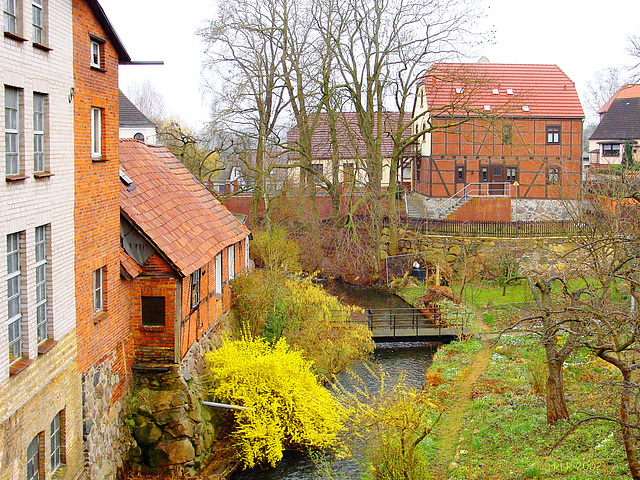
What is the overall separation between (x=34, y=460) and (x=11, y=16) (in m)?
5.90

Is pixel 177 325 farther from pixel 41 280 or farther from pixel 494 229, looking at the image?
pixel 494 229

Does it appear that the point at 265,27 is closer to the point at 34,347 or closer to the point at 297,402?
the point at 297,402

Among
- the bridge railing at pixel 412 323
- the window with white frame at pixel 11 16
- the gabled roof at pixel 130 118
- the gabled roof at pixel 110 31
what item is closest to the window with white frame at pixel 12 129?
the window with white frame at pixel 11 16

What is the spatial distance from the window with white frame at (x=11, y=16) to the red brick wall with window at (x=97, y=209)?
1937mm

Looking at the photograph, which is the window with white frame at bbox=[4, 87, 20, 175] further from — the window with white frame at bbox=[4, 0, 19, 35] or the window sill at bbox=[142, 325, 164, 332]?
the window sill at bbox=[142, 325, 164, 332]

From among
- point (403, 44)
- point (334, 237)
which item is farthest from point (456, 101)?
point (334, 237)

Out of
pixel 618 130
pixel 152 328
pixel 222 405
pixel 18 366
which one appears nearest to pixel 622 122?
pixel 618 130

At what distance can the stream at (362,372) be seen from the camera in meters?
14.7

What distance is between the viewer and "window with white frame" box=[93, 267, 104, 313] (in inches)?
501

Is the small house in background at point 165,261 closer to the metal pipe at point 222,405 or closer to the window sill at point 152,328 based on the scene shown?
the window sill at point 152,328

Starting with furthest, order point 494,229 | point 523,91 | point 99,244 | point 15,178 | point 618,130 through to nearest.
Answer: point 618,130, point 523,91, point 494,229, point 99,244, point 15,178

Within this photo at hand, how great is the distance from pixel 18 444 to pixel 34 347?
1.27 m

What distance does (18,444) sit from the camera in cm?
916

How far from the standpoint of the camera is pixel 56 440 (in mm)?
10852
